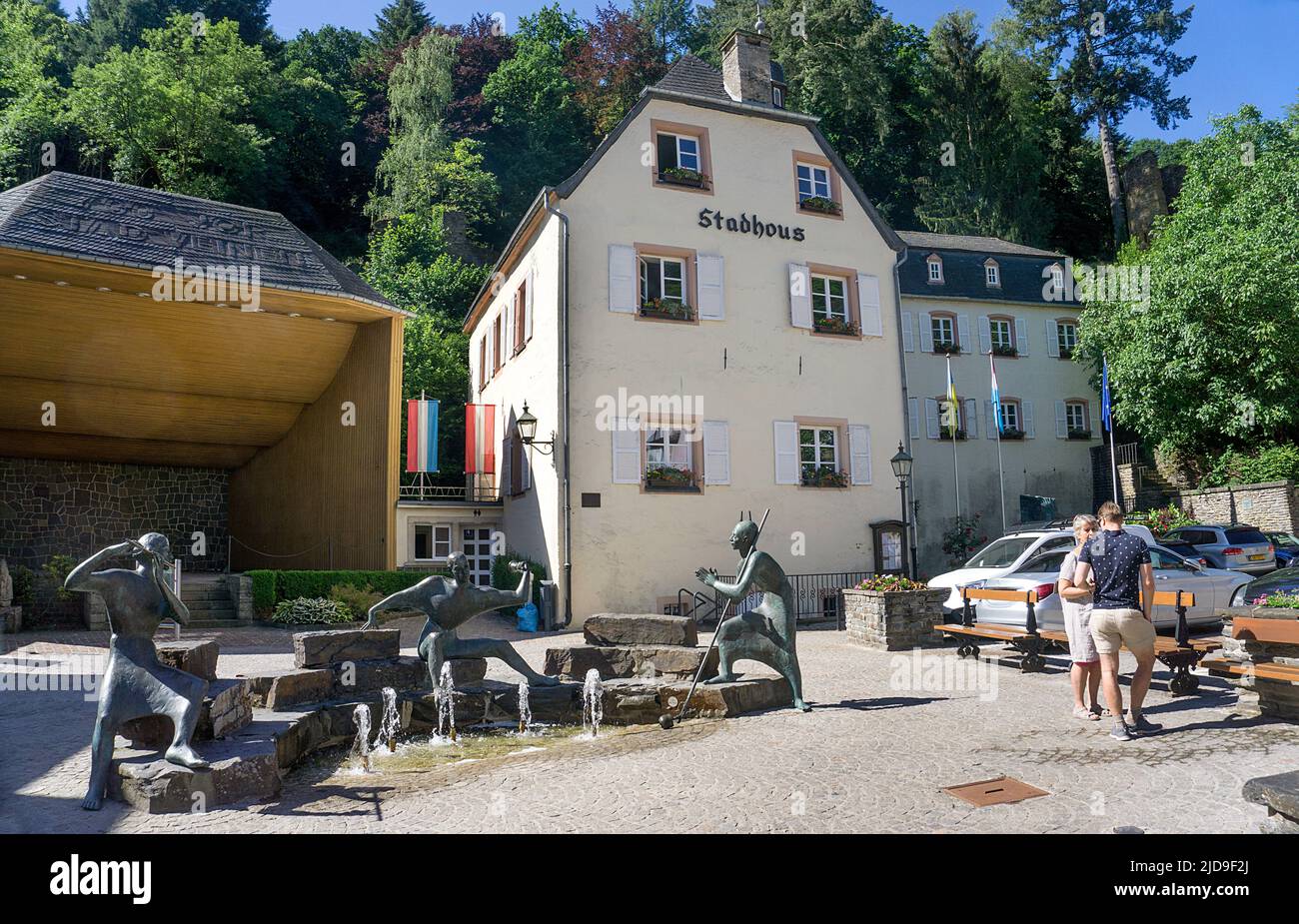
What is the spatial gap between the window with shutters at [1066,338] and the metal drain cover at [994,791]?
28.0 meters

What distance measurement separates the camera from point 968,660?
10.9 metres

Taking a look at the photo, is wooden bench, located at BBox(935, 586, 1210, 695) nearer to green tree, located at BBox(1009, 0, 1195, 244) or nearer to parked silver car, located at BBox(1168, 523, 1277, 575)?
parked silver car, located at BBox(1168, 523, 1277, 575)

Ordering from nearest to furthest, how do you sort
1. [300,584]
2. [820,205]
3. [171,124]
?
[300,584] → [820,205] → [171,124]

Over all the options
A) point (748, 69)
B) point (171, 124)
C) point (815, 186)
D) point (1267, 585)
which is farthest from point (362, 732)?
point (171, 124)

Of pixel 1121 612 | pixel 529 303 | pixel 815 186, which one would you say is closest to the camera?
pixel 1121 612

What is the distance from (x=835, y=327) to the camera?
1916cm

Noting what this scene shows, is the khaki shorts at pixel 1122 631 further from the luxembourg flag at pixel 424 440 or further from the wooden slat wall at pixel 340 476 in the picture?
the luxembourg flag at pixel 424 440

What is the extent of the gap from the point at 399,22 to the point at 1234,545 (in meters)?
49.6

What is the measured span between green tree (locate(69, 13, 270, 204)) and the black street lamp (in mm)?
29215

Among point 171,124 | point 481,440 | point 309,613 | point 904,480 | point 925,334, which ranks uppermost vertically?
point 171,124

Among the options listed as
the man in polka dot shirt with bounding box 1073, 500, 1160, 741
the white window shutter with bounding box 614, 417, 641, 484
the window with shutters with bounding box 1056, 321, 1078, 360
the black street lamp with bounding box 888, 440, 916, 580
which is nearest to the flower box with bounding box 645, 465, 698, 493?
the white window shutter with bounding box 614, 417, 641, 484

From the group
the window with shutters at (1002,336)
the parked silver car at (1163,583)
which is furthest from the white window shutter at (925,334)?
the parked silver car at (1163,583)

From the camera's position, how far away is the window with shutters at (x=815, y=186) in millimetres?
19516

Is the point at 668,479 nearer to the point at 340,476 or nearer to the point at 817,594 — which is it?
the point at 817,594
